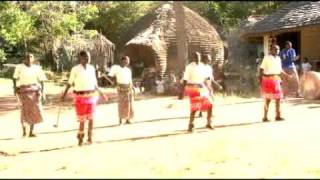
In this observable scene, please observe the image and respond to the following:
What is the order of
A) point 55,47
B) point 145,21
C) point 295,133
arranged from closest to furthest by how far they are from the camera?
point 295,133
point 145,21
point 55,47

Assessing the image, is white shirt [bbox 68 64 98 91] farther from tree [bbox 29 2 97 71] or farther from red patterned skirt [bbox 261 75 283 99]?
tree [bbox 29 2 97 71]

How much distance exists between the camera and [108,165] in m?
7.75

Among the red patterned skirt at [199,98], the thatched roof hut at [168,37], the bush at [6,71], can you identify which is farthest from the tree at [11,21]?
the red patterned skirt at [199,98]

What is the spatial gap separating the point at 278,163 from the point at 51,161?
3.27 meters

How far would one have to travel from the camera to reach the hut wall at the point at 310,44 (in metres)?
20.7

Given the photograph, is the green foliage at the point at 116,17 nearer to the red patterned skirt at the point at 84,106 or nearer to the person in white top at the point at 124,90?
the person in white top at the point at 124,90

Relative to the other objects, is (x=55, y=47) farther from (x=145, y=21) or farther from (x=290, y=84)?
(x=290, y=84)

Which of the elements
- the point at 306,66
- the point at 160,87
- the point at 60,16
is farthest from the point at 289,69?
the point at 60,16

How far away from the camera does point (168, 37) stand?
83.1ft

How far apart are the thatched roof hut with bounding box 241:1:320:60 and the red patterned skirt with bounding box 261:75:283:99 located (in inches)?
300

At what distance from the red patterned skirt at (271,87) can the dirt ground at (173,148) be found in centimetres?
57

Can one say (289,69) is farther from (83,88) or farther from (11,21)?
(11,21)

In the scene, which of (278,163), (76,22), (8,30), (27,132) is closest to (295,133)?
(278,163)

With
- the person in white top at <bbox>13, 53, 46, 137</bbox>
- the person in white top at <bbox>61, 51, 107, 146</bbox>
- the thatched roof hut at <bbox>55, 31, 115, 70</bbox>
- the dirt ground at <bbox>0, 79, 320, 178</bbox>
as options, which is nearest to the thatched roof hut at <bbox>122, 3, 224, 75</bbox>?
the thatched roof hut at <bbox>55, 31, 115, 70</bbox>
